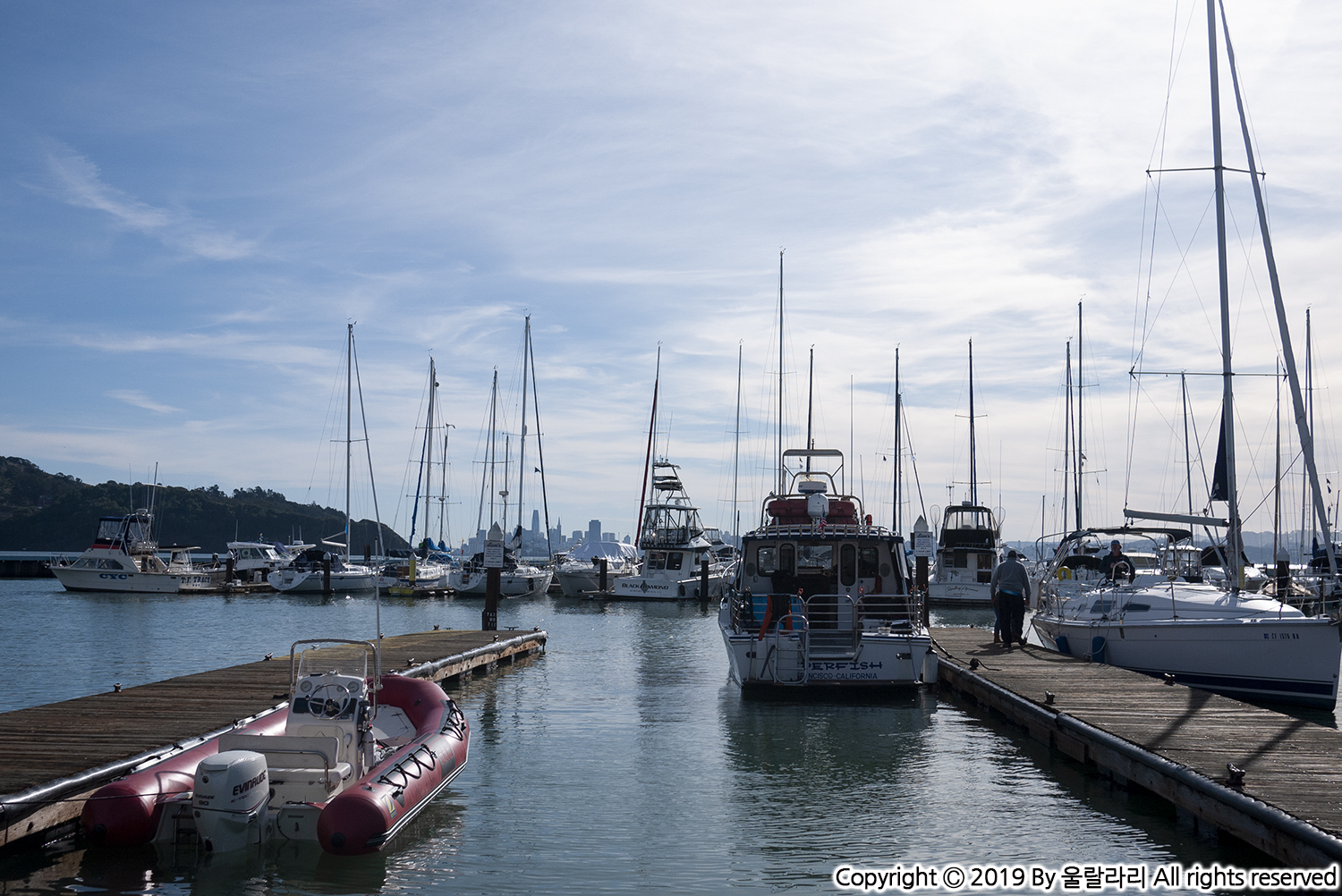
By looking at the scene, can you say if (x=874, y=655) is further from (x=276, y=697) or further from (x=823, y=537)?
(x=276, y=697)

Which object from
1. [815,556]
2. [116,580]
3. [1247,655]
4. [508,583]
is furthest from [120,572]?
[1247,655]

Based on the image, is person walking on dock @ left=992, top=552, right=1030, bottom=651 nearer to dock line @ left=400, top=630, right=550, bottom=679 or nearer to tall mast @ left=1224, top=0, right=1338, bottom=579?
tall mast @ left=1224, top=0, right=1338, bottom=579

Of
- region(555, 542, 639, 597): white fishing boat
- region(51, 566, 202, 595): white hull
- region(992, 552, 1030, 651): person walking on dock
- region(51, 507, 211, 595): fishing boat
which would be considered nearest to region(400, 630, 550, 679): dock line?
region(992, 552, 1030, 651): person walking on dock

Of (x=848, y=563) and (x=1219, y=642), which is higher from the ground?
(x=848, y=563)

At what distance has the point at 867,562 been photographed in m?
17.0

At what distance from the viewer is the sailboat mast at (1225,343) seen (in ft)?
54.3

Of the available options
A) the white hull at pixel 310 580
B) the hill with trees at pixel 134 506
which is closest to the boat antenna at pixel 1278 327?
the white hull at pixel 310 580

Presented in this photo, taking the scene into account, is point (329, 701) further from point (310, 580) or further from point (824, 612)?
point (310, 580)

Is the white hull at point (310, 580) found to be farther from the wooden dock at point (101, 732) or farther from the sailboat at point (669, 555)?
the wooden dock at point (101, 732)

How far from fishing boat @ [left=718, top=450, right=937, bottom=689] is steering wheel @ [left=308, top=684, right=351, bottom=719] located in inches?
291

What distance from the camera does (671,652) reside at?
24703 mm

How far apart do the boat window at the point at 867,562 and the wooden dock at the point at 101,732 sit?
755cm

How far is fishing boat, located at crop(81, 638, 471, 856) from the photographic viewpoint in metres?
7.70

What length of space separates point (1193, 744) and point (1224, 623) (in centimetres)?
596
